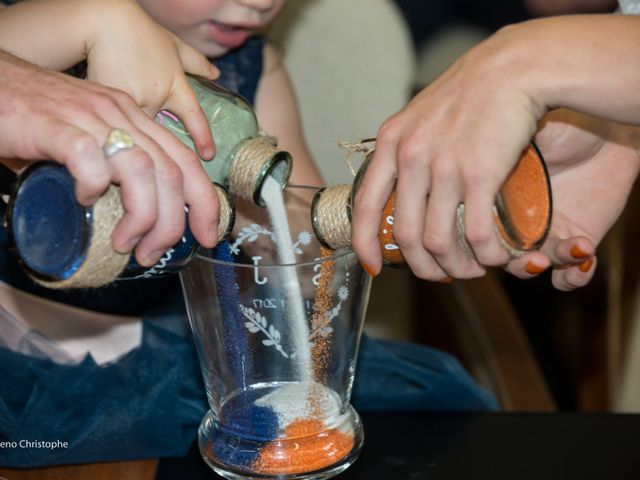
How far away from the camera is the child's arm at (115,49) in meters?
0.67

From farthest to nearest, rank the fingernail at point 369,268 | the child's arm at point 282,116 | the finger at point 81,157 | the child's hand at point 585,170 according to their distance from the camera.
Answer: the child's arm at point 282,116 < the child's hand at point 585,170 < the fingernail at point 369,268 < the finger at point 81,157

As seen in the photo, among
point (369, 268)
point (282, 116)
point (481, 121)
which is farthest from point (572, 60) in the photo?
point (282, 116)

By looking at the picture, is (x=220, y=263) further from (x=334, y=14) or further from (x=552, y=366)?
(x=552, y=366)

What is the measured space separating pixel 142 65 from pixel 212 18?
0.24 meters

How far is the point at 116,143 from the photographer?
20.4 inches

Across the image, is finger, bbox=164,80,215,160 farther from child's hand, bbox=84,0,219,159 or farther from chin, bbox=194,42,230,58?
chin, bbox=194,42,230,58

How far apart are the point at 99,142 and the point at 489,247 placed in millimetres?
240

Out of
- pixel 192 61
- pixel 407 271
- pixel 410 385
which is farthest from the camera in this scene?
pixel 407 271

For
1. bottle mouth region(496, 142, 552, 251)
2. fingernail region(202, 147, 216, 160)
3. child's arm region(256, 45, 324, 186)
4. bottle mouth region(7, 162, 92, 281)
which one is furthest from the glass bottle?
child's arm region(256, 45, 324, 186)

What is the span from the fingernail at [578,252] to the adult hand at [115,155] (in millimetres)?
243

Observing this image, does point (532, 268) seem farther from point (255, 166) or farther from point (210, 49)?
point (210, 49)

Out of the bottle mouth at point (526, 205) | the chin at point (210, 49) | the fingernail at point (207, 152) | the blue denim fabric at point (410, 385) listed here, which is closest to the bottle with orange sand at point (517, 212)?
the bottle mouth at point (526, 205)

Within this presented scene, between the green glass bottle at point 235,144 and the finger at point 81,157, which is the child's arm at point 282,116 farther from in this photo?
the finger at point 81,157

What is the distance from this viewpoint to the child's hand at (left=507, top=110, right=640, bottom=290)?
73 cm
